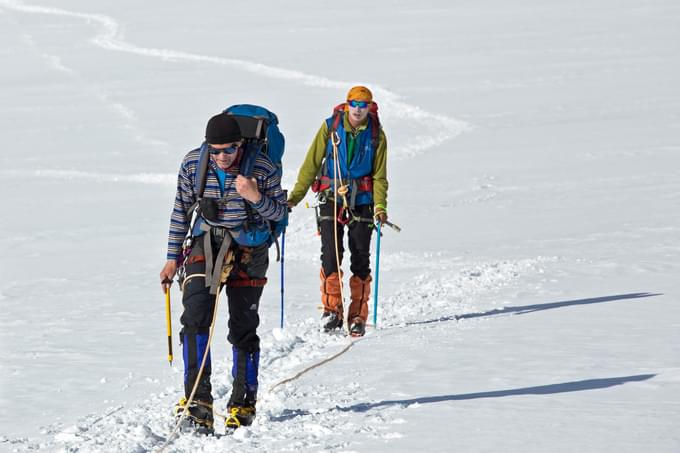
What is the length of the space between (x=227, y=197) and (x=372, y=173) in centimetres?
277

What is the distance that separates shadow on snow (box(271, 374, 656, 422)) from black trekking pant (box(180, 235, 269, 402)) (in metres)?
0.44

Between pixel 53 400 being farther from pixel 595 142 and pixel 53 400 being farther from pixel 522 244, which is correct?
pixel 595 142

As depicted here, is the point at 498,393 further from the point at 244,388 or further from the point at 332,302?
the point at 332,302

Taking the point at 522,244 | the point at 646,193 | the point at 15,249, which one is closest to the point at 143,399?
the point at 522,244

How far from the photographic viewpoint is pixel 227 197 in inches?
Result: 211

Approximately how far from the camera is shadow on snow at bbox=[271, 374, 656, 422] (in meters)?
5.66

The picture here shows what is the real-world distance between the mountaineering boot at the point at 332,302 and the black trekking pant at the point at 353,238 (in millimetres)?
62

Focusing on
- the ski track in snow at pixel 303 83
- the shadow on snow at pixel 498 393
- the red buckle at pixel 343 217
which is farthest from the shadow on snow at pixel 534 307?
the ski track in snow at pixel 303 83

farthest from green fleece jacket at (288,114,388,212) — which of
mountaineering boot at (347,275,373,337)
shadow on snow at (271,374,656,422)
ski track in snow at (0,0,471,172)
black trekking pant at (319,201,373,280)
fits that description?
ski track in snow at (0,0,471,172)

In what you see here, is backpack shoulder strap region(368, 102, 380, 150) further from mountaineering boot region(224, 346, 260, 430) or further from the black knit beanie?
the black knit beanie

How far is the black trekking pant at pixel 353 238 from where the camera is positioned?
8.08 meters

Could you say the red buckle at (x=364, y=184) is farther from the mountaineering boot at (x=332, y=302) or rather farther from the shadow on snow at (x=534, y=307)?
the shadow on snow at (x=534, y=307)

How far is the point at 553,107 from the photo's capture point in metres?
24.1

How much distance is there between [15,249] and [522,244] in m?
6.16
